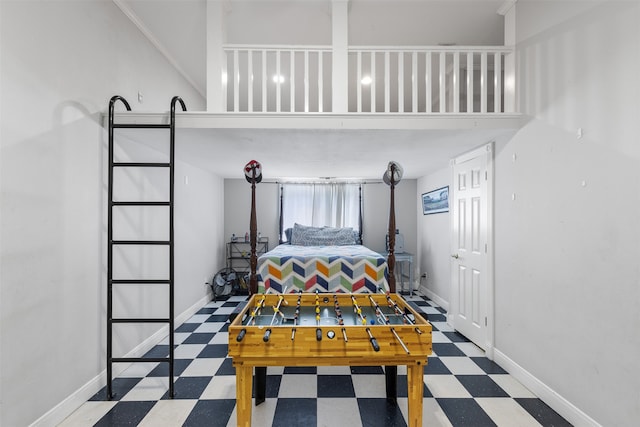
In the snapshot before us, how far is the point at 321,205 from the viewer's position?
651cm

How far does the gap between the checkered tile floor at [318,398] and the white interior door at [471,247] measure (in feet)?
1.35

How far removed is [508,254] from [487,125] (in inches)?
47.2

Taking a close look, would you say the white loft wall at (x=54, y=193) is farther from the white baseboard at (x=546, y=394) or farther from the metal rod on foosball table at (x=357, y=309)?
the white baseboard at (x=546, y=394)

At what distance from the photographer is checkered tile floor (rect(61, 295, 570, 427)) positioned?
84.3 inches

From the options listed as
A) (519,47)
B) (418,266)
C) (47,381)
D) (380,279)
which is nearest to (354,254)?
(380,279)

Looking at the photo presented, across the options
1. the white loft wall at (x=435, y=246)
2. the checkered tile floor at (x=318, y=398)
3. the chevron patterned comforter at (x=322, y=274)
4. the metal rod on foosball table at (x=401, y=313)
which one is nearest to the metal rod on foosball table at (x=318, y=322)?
the metal rod on foosball table at (x=401, y=313)

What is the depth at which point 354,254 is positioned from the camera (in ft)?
15.5

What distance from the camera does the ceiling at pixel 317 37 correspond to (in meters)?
2.80

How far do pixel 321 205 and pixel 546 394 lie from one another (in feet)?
15.6

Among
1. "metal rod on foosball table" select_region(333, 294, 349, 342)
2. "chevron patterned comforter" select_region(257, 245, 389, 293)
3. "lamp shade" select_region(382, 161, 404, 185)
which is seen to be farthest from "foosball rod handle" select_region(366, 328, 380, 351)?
"chevron patterned comforter" select_region(257, 245, 389, 293)

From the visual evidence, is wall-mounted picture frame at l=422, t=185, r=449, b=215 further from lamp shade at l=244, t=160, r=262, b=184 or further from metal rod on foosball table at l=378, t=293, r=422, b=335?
lamp shade at l=244, t=160, r=262, b=184

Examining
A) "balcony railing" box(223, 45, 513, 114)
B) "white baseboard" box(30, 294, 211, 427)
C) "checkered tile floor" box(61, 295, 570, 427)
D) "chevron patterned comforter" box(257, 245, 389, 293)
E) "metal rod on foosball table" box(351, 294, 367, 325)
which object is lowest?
"checkered tile floor" box(61, 295, 570, 427)

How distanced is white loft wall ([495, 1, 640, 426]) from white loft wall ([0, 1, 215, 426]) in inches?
138

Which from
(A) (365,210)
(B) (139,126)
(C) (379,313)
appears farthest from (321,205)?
(C) (379,313)
